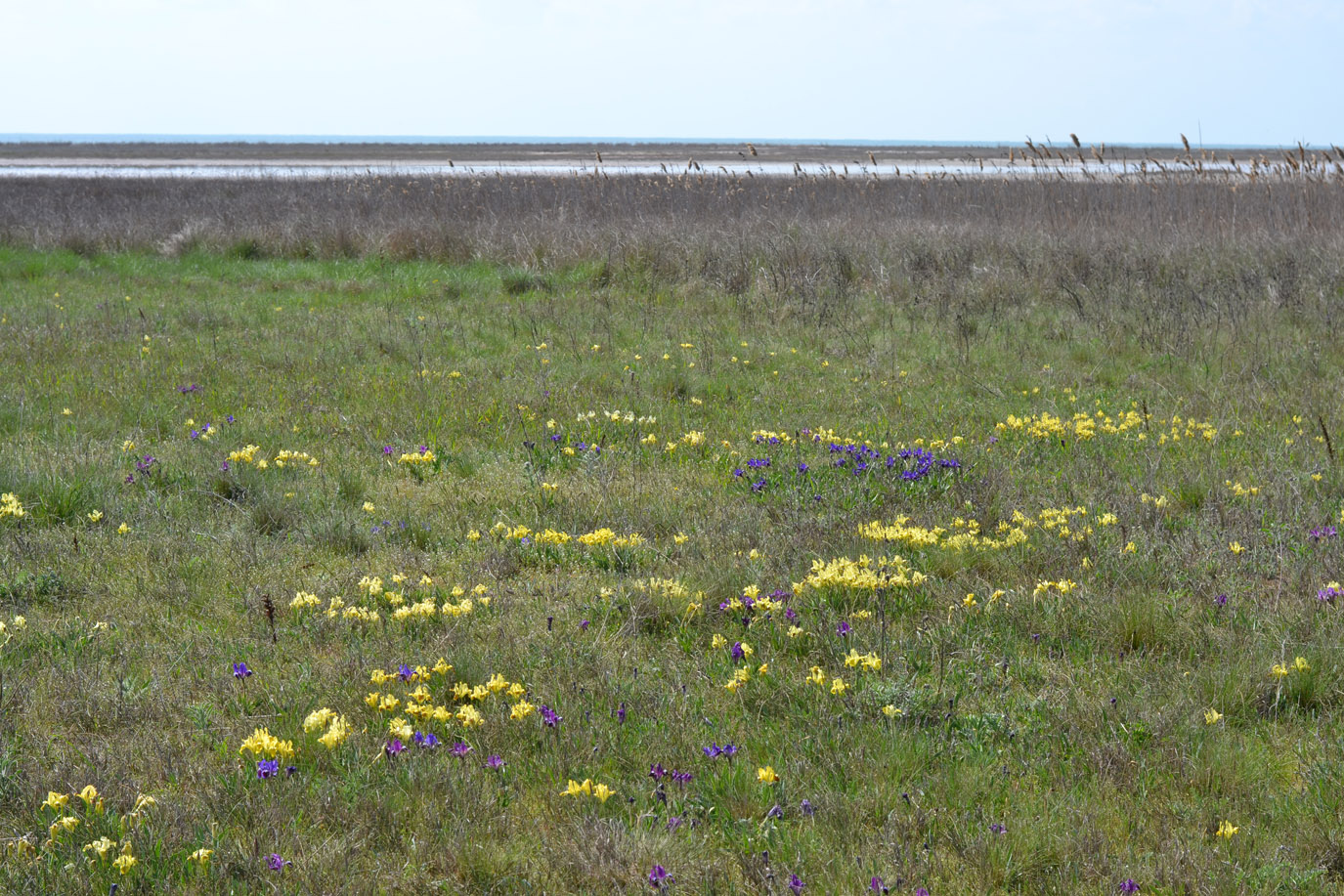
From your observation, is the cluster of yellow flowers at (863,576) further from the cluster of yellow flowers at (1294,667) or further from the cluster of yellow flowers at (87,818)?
the cluster of yellow flowers at (87,818)

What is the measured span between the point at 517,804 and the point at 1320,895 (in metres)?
2.21

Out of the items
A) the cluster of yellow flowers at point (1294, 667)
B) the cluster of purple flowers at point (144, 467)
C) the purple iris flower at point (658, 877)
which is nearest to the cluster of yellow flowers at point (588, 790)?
the purple iris flower at point (658, 877)

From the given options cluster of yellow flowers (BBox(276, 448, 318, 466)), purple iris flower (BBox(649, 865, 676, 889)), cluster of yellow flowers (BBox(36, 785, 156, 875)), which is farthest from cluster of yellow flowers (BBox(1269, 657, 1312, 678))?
cluster of yellow flowers (BBox(276, 448, 318, 466))

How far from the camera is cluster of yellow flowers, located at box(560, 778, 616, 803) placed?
2845 millimetres

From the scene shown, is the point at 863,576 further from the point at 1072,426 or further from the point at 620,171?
the point at 620,171

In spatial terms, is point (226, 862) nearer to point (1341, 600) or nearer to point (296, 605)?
point (296, 605)

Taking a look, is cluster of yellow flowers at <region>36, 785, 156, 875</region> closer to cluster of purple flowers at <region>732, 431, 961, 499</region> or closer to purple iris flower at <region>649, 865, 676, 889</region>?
purple iris flower at <region>649, 865, 676, 889</region>

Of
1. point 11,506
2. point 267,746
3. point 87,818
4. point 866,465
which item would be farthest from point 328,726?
point 866,465

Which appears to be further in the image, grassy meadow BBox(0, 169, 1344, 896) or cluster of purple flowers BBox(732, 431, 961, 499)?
cluster of purple flowers BBox(732, 431, 961, 499)

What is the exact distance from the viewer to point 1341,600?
408 centimetres

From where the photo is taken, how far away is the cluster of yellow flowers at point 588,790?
2.85 meters

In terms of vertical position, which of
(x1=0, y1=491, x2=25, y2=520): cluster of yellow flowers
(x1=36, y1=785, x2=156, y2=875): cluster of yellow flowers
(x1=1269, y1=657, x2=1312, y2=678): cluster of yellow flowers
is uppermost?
(x1=1269, y1=657, x2=1312, y2=678): cluster of yellow flowers

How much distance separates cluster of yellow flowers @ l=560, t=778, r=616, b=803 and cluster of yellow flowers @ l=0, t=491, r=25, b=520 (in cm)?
386

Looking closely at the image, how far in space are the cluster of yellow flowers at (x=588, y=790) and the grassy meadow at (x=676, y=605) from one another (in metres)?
0.01
